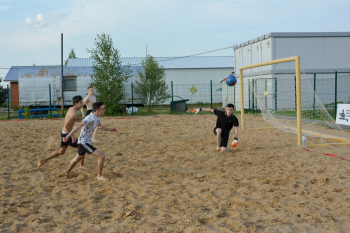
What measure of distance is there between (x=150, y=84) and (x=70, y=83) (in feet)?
18.4

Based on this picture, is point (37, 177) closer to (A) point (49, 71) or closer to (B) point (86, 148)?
(B) point (86, 148)

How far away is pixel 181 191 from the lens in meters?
4.99

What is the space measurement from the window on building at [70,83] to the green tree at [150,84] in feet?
14.2

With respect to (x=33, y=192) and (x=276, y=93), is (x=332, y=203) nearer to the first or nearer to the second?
(x=33, y=192)

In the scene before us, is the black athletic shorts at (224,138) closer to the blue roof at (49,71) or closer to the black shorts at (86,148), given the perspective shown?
the black shorts at (86,148)

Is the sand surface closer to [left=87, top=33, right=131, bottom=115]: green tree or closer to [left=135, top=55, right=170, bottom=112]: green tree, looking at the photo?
[left=87, top=33, right=131, bottom=115]: green tree

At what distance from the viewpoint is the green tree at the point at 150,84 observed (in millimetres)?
23195

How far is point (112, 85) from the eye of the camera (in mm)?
18938

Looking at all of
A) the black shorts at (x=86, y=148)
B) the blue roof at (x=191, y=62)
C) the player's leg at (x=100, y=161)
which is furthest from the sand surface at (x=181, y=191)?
the blue roof at (x=191, y=62)

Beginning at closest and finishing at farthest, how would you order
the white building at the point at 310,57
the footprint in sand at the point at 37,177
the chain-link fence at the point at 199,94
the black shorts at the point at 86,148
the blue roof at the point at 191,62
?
1. the black shorts at the point at 86,148
2. the footprint in sand at the point at 37,177
3. the chain-link fence at the point at 199,94
4. the white building at the point at 310,57
5. the blue roof at the point at 191,62

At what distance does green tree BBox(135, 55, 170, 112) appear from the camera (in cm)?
2320

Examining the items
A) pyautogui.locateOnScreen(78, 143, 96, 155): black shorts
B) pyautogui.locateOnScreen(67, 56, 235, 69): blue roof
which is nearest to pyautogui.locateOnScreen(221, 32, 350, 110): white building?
pyautogui.locateOnScreen(78, 143, 96, 155): black shorts

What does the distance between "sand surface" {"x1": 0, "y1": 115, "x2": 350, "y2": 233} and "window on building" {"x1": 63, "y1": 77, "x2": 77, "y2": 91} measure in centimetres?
1471

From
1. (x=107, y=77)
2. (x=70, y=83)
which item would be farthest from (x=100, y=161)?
(x=70, y=83)
